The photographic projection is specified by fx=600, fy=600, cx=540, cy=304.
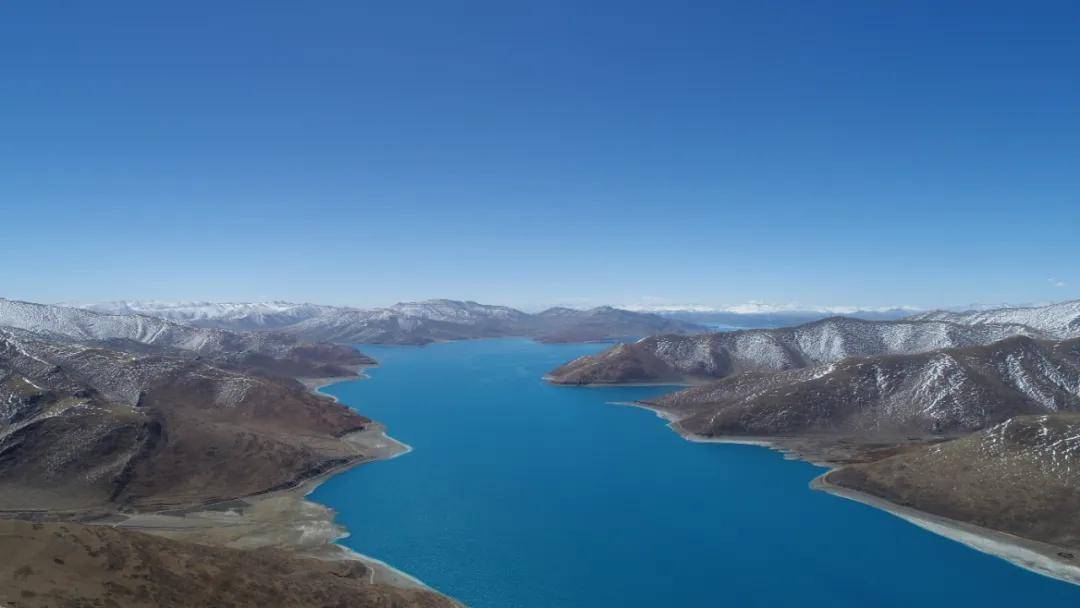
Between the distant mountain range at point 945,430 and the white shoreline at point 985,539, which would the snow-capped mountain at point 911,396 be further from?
the white shoreline at point 985,539

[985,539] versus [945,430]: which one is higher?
[945,430]

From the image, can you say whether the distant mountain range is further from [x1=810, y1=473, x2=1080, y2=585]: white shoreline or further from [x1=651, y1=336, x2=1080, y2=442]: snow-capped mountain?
[x1=651, y1=336, x2=1080, y2=442]: snow-capped mountain

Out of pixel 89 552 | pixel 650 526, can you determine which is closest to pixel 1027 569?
pixel 650 526

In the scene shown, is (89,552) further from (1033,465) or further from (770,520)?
(1033,465)

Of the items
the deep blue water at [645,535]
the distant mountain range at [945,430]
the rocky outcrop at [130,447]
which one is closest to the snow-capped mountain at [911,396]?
the distant mountain range at [945,430]

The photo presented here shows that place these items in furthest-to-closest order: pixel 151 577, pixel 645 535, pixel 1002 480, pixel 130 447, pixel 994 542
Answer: pixel 130 447 < pixel 1002 480 < pixel 645 535 < pixel 994 542 < pixel 151 577

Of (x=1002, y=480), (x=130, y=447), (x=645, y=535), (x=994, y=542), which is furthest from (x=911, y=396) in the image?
(x=130, y=447)

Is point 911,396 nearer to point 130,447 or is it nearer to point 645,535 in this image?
point 645,535
